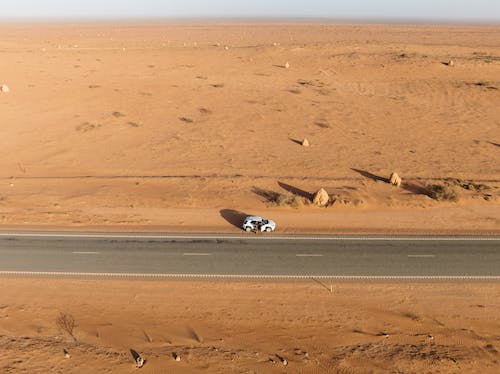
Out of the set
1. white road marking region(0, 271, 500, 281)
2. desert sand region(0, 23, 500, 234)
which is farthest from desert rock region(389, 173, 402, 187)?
white road marking region(0, 271, 500, 281)

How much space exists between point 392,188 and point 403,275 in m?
12.2

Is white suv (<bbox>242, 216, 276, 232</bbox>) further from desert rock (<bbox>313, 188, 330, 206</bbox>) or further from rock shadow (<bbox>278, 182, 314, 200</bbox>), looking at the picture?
rock shadow (<bbox>278, 182, 314, 200</bbox>)

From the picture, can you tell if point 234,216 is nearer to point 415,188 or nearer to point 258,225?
point 258,225

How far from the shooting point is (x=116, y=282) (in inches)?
852

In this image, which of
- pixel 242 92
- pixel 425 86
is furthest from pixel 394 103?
pixel 242 92

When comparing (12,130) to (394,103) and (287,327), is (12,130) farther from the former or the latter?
(394,103)

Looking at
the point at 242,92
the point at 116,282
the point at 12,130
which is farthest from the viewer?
the point at 242,92

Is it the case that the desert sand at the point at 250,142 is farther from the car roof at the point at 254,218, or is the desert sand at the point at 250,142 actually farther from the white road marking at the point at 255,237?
the car roof at the point at 254,218

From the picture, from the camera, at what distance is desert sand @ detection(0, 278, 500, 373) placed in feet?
53.8

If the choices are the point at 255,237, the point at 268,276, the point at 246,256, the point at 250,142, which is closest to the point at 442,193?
the point at 255,237

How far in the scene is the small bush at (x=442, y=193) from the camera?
31.4 metres

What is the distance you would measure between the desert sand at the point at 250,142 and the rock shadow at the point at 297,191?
151 mm

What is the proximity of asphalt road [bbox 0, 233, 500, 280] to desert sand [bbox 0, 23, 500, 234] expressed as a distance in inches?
71.7

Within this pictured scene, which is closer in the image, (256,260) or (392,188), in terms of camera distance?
(256,260)
